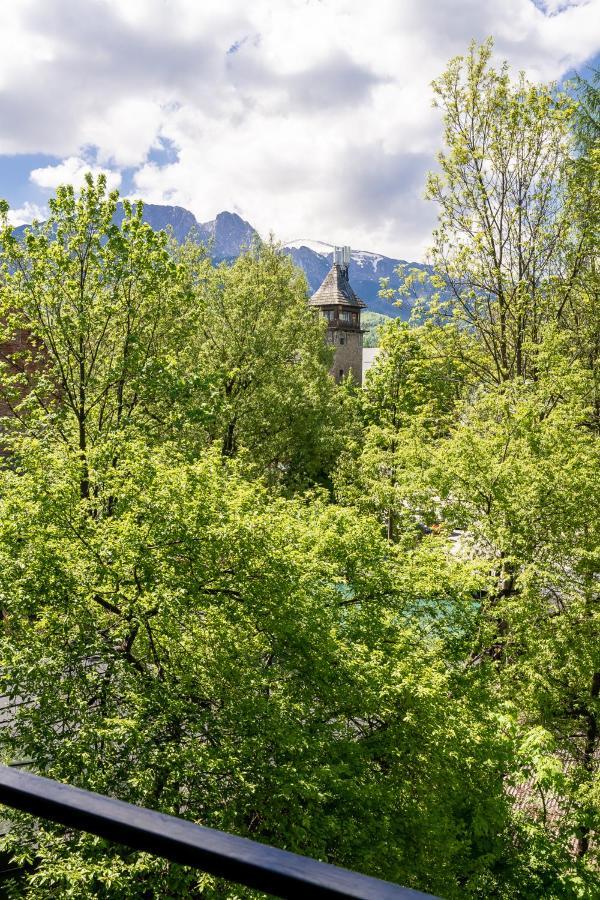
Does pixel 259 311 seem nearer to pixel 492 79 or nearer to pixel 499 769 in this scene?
pixel 492 79

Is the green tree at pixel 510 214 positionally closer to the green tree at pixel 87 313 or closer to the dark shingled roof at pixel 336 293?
the green tree at pixel 87 313

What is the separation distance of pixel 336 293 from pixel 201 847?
8291 cm

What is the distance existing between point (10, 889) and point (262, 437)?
19.3 metres

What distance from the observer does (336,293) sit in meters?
81.7

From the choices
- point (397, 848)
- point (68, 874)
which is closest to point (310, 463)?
point (397, 848)

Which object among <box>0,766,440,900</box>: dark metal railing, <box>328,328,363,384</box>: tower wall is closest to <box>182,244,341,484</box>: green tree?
<box>0,766,440,900</box>: dark metal railing

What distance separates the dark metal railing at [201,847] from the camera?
3.57 ft

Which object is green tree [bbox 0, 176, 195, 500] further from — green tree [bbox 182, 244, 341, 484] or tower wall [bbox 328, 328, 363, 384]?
tower wall [bbox 328, 328, 363, 384]

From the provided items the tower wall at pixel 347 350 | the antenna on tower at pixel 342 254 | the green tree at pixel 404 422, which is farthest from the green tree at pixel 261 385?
the antenna on tower at pixel 342 254

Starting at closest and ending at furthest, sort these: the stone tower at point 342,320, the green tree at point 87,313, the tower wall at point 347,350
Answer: the green tree at point 87,313
the tower wall at point 347,350
the stone tower at point 342,320

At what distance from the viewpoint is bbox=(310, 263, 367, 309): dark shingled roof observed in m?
80.7

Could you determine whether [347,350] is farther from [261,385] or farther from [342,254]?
[261,385]

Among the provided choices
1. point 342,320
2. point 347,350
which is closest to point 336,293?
point 342,320

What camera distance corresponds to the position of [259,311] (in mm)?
26391
